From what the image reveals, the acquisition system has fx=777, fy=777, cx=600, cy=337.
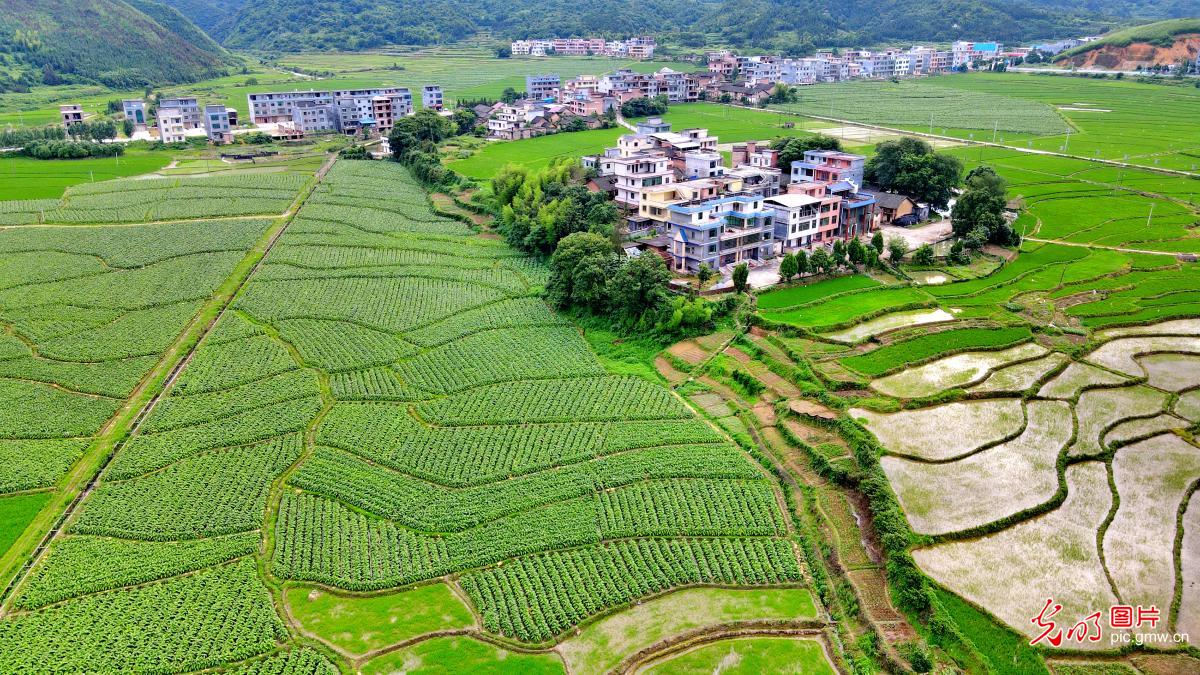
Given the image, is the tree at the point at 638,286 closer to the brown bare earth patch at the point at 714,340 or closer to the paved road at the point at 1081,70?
the brown bare earth patch at the point at 714,340

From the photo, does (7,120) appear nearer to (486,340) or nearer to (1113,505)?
(486,340)

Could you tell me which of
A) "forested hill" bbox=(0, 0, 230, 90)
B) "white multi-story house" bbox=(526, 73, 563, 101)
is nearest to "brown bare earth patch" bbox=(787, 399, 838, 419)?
"white multi-story house" bbox=(526, 73, 563, 101)

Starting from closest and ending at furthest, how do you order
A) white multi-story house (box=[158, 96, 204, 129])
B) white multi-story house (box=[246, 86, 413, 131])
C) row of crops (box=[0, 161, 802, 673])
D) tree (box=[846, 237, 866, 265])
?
row of crops (box=[0, 161, 802, 673])
tree (box=[846, 237, 866, 265])
white multi-story house (box=[158, 96, 204, 129])
white multi-story house (box=[246, 86, 413, 131])

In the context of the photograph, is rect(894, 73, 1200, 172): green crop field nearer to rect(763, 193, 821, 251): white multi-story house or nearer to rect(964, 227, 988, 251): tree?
rect(964, 227, 988, 251): tree

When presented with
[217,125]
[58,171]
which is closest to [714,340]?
[58,171]

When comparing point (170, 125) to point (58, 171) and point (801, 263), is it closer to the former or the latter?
point (58, 171)

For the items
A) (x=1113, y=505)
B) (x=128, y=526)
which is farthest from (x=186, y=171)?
(x=1113, y=505)
